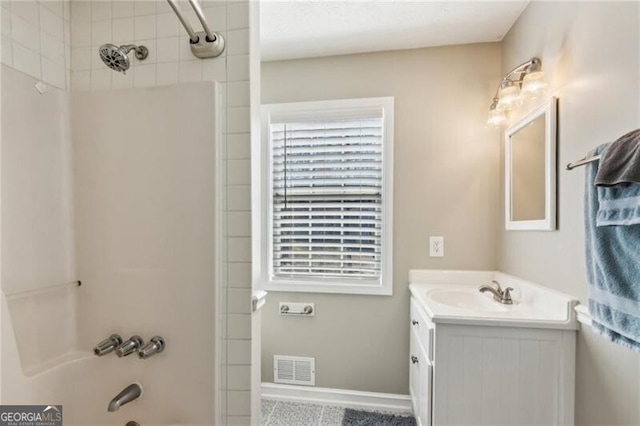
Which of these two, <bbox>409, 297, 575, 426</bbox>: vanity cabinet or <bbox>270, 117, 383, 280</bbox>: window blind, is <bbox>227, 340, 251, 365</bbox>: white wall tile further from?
<bbox>270, 117, 383, 280</bbox>: window blind

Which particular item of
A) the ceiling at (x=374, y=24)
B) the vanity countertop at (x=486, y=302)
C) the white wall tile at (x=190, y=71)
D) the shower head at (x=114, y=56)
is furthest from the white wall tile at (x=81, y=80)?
the vanity countertop at (x=486, y=302)

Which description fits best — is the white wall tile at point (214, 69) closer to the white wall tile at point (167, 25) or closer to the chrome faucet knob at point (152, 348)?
the white wall tile at point (167, 25)

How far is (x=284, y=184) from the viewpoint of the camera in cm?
219

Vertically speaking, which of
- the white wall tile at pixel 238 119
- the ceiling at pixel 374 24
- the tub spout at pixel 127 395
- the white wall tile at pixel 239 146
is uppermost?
the ceiling at pixel 374 24

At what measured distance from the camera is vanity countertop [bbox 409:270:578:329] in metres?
1.23

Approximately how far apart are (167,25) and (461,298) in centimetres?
203

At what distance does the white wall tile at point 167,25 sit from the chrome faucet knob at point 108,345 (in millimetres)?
1215

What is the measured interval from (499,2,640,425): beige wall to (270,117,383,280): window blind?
3.12 ft

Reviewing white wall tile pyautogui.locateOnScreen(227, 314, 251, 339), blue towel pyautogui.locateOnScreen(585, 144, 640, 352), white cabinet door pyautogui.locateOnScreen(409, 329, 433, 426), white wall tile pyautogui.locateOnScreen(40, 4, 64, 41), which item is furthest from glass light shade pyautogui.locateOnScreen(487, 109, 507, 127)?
A: white wall tile pyautogui.locateOnScreen(40, 4, 64, 41)

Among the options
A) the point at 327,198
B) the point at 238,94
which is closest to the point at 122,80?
the point at 238,94

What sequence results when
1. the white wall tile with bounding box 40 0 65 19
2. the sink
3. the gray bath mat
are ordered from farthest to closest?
the gray bath mat < the sink < the white wall tile with bounding box 40 0 65 19

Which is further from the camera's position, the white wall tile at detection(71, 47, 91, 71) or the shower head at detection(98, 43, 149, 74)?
the white wall tile at detection(71, 47, 91, 71)

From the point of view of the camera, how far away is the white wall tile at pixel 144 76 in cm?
117

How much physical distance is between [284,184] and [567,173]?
1.63 metres
